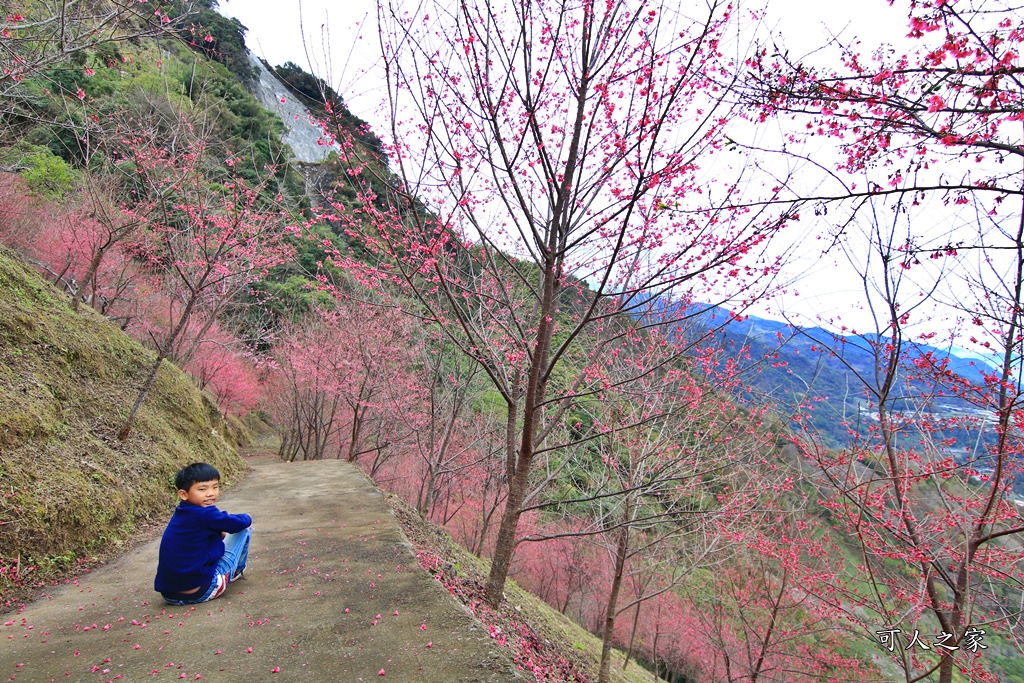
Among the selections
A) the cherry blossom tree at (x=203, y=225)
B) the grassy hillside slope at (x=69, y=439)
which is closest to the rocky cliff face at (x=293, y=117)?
the cherry blossom tree at (x=203, y=225)

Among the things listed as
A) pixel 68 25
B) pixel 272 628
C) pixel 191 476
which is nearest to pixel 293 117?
pixel 68 25

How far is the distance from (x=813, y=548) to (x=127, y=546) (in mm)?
11192

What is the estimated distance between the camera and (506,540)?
15.0ft

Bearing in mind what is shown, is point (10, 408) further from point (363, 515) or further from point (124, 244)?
point (124, 244)

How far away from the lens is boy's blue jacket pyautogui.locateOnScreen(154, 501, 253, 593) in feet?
11.5

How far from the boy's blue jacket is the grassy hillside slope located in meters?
1.19

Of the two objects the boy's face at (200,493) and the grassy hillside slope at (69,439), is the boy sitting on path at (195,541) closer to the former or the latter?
the boy's face at (200,493)

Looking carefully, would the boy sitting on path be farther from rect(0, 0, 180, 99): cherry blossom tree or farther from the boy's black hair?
rect(0, 0, 180, 99): cherry blossom tree

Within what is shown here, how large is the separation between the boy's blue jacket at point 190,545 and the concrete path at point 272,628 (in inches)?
8.1

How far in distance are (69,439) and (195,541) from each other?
10.1 feet

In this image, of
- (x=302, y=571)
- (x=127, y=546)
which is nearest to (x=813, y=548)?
(x=302, y=571)

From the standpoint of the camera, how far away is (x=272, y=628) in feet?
11.0

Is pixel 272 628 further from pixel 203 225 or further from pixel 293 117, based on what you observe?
pixel 293 117

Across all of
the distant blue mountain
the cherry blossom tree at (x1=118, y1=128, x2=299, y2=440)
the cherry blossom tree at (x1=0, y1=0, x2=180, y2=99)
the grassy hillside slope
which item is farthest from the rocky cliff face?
the distant blue mountain
